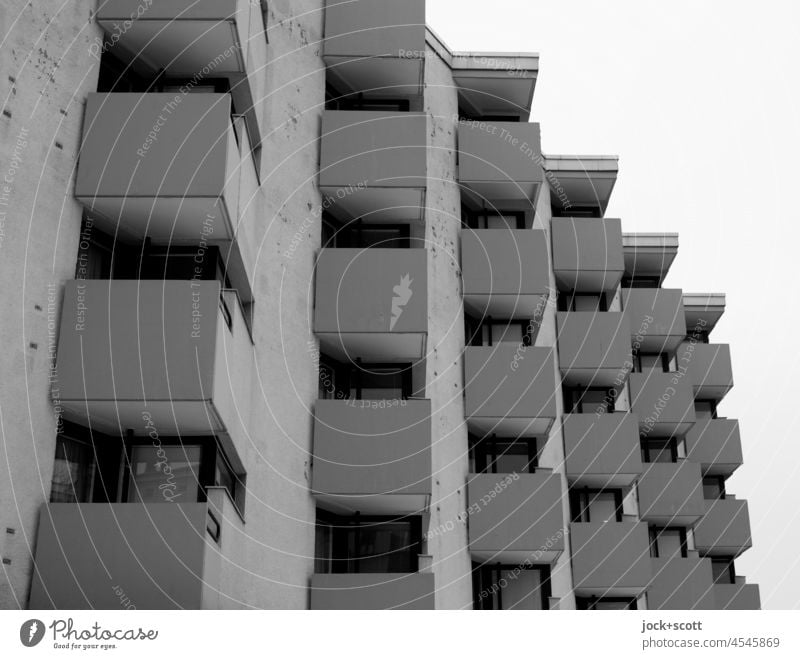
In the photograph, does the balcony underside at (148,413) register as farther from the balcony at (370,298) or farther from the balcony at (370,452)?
the balcony at (370,298)

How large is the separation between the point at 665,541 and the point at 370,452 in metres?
21.5

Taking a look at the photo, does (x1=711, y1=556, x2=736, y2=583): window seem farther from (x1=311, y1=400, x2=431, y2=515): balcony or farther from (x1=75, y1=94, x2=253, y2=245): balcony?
(x1=75, y1=94, x2=253, y2=245): balcony

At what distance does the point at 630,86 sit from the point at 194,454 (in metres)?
75.8

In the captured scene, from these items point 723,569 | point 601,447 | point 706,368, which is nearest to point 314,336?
point 601,447

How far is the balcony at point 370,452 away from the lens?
20672 mm

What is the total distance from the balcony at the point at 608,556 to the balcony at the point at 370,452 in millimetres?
10724

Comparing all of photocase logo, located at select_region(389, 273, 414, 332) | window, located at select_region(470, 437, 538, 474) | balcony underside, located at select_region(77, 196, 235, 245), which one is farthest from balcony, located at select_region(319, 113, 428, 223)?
→ window, located at select_region(470, 437, 538, 474)

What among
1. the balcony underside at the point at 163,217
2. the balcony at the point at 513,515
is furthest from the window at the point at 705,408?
the balcony underside at the point at 163,217

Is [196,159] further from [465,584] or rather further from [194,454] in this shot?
[465,584]

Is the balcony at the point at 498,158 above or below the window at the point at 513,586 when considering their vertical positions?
above

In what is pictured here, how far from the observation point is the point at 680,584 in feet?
123

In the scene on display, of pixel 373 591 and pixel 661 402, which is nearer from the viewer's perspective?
pixel 373 591

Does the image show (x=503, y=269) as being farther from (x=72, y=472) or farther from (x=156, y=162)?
(x=72, y=472)

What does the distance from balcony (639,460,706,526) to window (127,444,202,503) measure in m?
24.8
